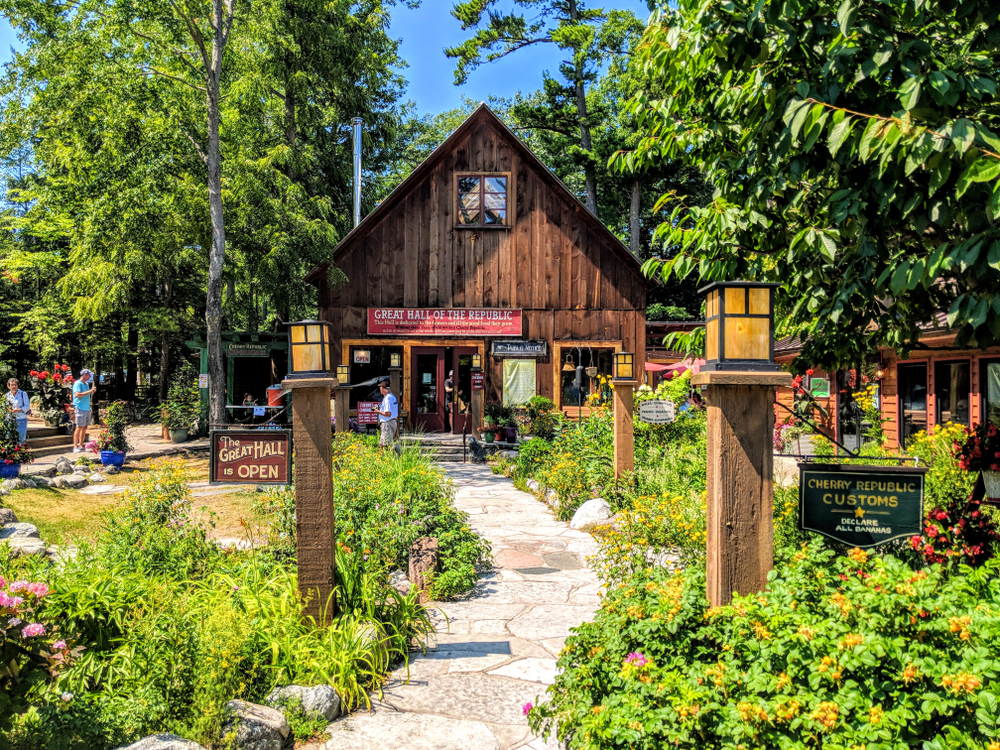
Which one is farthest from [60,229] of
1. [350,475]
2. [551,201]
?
[350,475]

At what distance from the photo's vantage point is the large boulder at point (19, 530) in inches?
274

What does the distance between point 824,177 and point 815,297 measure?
873mm

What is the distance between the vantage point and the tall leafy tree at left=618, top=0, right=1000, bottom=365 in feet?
9.84

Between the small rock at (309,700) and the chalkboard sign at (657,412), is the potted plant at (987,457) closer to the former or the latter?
the small rock at (309,700)

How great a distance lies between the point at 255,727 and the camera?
3.38 meters

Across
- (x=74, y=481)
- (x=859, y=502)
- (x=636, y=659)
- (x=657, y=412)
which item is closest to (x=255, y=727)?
(x=636, y=659)

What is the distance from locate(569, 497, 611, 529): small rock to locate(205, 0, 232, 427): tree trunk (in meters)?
10.1

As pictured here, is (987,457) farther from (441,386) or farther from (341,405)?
(441,386)

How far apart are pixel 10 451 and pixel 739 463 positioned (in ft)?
36.6

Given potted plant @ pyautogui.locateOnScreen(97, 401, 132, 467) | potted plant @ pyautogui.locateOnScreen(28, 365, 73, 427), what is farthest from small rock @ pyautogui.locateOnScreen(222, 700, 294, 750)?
potted plant @ pyautogui.locateOnScreen(28, 365, 73, 427)

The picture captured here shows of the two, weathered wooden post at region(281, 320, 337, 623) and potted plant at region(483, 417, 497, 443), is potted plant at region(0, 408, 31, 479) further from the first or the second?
potted plant at region(483, 417, 497, 443)

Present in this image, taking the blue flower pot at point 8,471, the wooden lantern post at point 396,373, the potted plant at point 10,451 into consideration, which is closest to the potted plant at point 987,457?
the potted plant at point 10,451

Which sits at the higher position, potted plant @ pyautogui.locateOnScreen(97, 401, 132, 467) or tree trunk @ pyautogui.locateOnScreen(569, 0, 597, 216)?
tree trunk @ pyautogui.locateOnScreen(569, 0, 597, 216)

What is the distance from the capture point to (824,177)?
439cm
